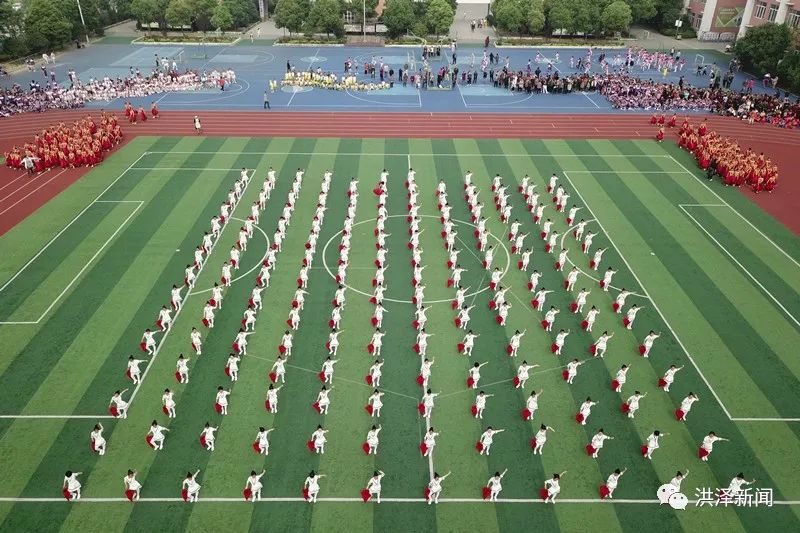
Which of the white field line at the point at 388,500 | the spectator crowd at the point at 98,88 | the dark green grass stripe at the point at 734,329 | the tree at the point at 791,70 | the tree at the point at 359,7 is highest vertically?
the tree at the point at 359,7

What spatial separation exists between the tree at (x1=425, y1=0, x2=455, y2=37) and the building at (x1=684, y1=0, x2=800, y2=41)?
112ft

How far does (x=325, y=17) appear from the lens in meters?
70.6

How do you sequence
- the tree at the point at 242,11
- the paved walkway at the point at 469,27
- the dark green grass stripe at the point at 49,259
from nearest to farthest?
the dark green grass stripe at the point at 49,259
the tree at the point at 242,11
the paved walkway at the point at 469,27

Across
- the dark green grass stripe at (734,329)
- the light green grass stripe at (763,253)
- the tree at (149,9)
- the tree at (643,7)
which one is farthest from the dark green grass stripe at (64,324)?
the tree at (643,7)

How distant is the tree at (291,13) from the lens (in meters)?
70.6

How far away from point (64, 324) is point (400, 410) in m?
14.0

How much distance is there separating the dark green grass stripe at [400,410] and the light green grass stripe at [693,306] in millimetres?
10541

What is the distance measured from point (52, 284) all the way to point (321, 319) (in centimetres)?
1232

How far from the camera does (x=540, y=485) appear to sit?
16547 millimetres

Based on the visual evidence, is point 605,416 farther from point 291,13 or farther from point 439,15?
point 291,13

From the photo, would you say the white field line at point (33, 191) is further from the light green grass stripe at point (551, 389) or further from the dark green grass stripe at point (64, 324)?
the light green grass stripe at point (551, 389)

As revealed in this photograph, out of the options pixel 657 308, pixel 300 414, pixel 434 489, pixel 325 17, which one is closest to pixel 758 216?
pixel 657 308

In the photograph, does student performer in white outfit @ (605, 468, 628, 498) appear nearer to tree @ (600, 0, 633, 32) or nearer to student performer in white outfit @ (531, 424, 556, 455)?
student performer in white outfit @ (531, 424, 556, 455)

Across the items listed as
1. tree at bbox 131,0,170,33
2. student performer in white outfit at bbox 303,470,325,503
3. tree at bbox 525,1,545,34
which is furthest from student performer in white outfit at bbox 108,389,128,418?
tree at bbox 131,0,170,33
